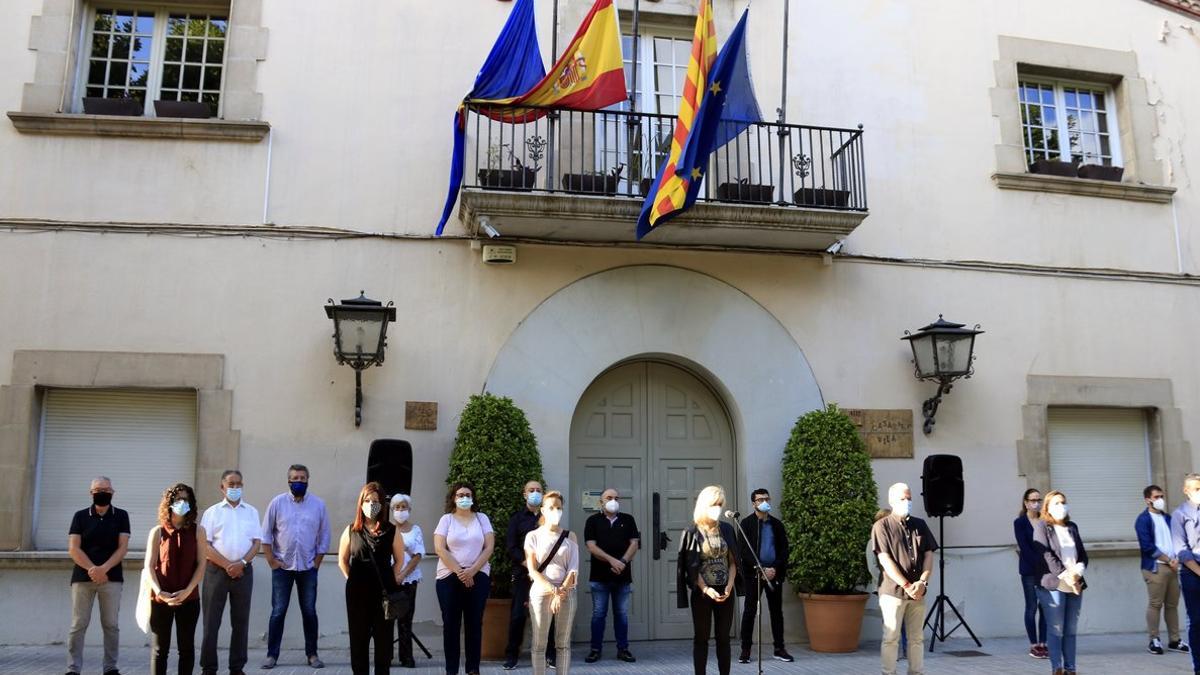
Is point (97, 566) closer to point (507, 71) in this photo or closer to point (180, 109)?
point (180, 109)

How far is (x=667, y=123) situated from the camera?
33.5ft

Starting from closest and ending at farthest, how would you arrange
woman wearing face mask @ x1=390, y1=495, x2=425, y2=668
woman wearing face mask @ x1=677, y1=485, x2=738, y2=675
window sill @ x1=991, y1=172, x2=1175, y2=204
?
1. woman wearing face mask @ x1=677, y1=485, x2=738, y2=675
2. woman wearing face mask @ x1=390, y1=495, x2=425, y2=668
3. window sill @ x1=991, y1=172, x2=1175, y2=204

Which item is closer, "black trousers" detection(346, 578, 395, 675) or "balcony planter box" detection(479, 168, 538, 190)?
"black trousers" detection(346, 578, 395, 675)

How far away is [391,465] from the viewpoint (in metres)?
8.31

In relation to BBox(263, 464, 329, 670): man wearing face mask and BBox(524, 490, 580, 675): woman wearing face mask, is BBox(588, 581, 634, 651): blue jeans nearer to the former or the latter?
BBox(524, 490, 580, 675): woman wearing face mask

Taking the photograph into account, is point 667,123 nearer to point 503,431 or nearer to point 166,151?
point 503,431

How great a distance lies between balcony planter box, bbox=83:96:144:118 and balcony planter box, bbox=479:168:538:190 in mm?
3418

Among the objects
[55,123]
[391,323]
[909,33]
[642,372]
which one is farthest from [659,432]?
[55,123]

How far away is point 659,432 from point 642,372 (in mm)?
646

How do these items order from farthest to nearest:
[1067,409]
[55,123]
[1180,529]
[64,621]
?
[1067,409], [55,123], [64,621], [1180,529]

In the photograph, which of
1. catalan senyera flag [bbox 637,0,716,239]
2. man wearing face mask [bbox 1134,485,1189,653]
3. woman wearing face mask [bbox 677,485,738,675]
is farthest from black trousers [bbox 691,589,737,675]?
man wearing face mask [bbox 1134,485,1189,653]

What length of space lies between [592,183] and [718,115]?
1.34m

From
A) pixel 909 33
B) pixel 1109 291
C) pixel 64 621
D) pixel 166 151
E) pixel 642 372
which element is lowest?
pixel 64 621

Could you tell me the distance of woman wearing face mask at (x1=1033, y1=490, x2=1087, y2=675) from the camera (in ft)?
24.2
